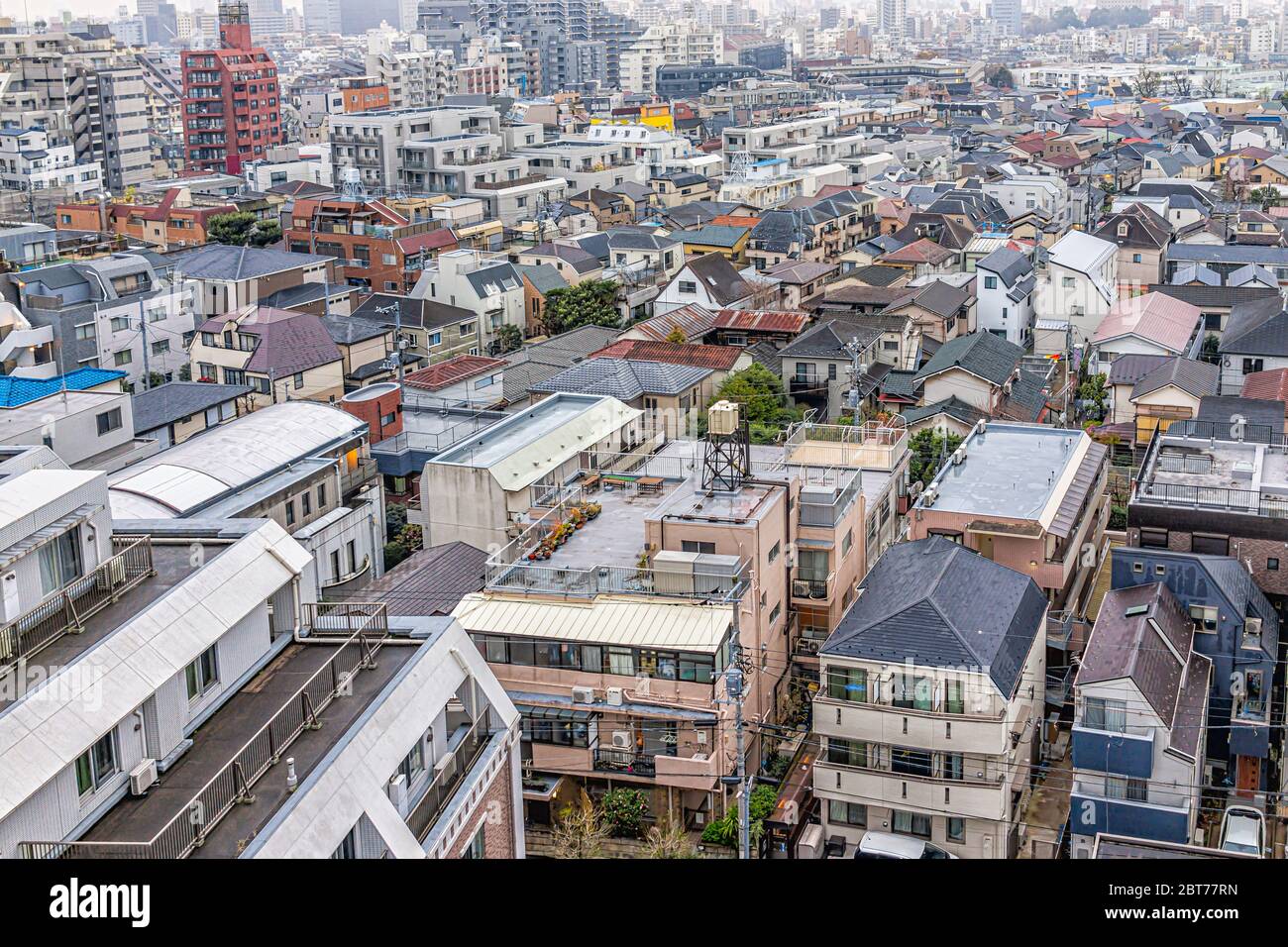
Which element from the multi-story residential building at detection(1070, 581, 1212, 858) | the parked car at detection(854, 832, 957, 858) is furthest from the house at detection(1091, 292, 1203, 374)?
the parked car at detection(854, 832, 957, 858)

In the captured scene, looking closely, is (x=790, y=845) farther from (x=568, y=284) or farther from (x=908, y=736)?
(x=568, y=284)

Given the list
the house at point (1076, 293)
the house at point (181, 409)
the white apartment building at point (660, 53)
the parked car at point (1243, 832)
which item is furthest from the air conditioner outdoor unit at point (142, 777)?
the white apartment building at point (660, 53)

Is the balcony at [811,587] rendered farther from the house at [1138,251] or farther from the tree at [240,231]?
the tree at [240,231]

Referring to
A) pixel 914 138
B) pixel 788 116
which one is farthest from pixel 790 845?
pixel 788 116

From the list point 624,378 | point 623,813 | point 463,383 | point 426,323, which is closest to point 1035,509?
point 623,813

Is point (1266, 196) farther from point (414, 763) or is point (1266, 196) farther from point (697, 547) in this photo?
point (414, 763)

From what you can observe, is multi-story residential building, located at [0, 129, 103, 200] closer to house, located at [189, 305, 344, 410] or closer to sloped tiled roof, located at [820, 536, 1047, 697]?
house, located at [189, 305, 344, 410]

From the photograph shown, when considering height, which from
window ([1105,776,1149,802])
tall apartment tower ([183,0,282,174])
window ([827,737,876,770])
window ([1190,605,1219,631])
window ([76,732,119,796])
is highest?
tall apartment tower ([183,0,282,174])
